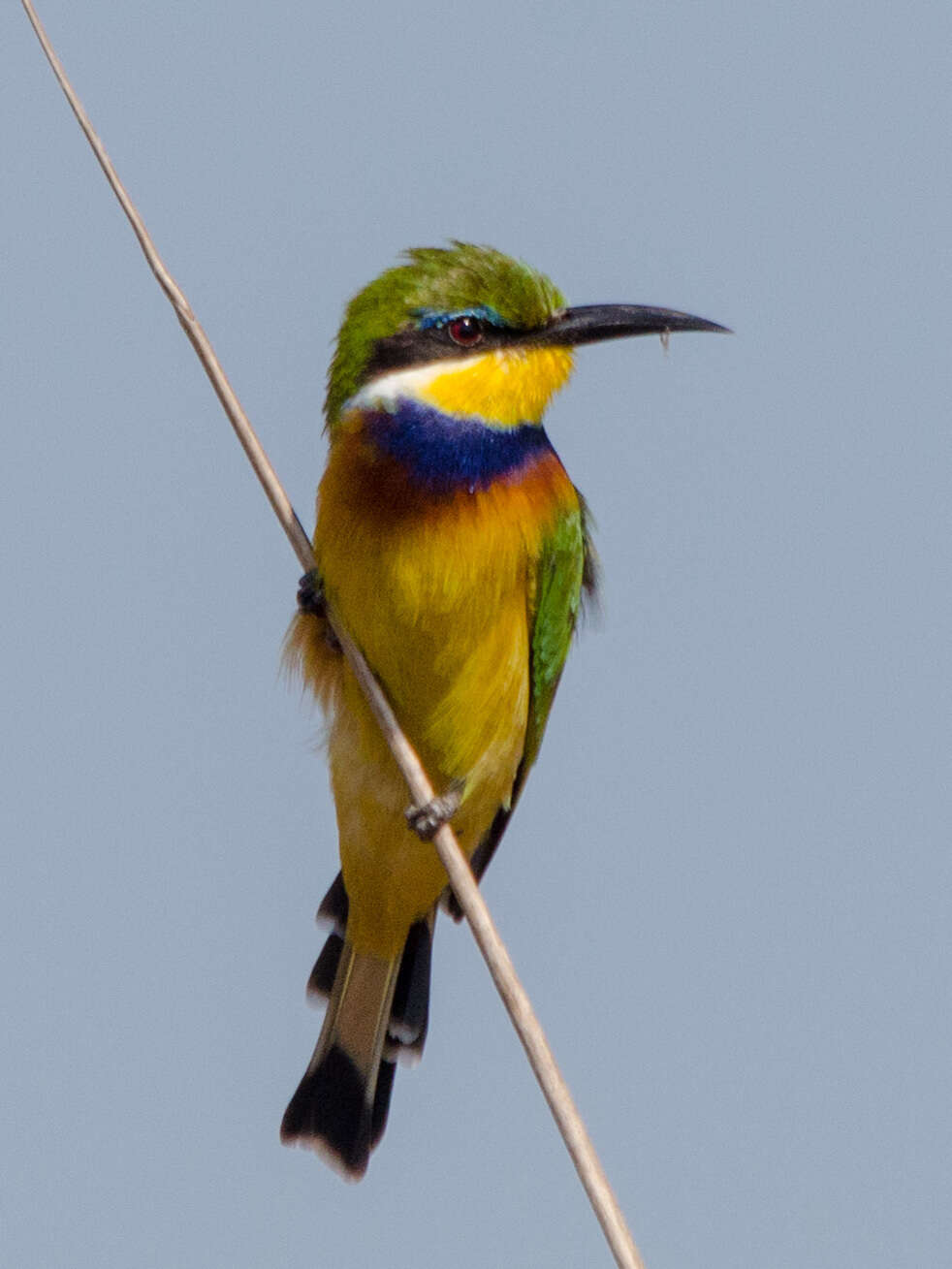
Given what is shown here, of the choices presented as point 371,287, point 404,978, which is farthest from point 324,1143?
point 371,287

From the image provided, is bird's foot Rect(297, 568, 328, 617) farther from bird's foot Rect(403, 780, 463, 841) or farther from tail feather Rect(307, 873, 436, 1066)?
tail feather Rect(307, 873, 436, 1066)

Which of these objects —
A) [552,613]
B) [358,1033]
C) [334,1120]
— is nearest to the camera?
[552,613]

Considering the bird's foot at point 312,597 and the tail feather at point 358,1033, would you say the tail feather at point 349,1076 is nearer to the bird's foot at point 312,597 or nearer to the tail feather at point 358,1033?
the tail feather at point 358,1033

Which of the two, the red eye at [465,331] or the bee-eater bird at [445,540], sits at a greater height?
the red eye at [465,331]

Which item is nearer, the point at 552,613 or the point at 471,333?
the point at 471,333

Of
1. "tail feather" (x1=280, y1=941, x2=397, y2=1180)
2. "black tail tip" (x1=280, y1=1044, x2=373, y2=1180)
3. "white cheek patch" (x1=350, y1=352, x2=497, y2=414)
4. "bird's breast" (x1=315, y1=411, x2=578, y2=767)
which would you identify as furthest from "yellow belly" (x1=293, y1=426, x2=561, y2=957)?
"black tail tip" (x1=280, y1=1044, x2=373, y2=1180)

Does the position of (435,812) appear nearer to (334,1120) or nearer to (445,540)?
(445,540)

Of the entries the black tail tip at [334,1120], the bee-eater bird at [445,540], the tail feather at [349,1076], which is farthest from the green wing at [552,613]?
the black tail tip at [334,1120]

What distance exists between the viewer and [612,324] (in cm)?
546

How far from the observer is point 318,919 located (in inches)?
247

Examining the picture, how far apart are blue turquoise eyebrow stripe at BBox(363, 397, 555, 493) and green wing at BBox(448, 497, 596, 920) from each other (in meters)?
0.32

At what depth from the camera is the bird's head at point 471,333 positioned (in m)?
5.27

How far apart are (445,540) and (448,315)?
650 millimetres

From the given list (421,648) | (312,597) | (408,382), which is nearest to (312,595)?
(312,597)
